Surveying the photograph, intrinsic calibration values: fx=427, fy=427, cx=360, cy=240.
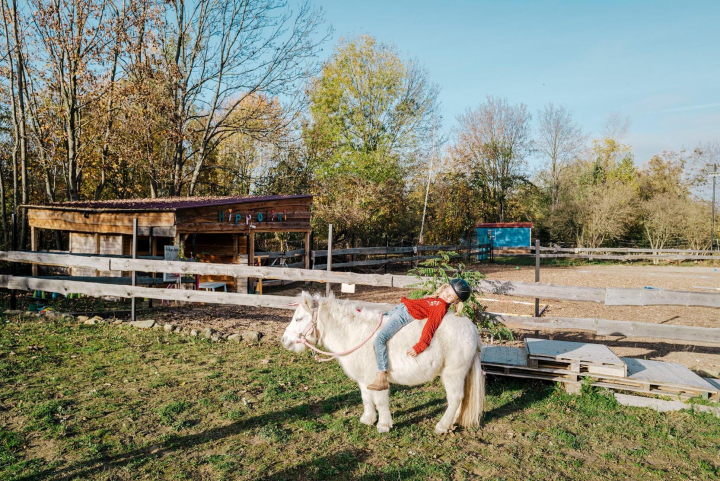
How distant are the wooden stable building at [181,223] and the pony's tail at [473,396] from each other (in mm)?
8736

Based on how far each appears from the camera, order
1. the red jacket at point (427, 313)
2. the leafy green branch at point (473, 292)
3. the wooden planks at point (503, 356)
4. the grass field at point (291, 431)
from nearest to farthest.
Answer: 1. the grass field at point (291, 431)
2. the red jacket at point (427, 313)
3. the wooden planks at point (503, 356)
4. the leafy green branch at point (473, 292)

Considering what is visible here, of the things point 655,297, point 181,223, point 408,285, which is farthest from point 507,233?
point 408,285

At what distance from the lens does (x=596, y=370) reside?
209 inches

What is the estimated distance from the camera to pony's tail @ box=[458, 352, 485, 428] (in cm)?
453

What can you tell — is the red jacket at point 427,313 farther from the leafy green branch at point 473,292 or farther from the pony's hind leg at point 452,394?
the leafy green branch at point 473,292

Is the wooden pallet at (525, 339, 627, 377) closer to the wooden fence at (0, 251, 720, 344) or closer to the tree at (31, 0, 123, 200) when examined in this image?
the wooden fence at (0, 251, 720, 344)

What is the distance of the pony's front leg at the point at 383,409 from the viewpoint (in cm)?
448

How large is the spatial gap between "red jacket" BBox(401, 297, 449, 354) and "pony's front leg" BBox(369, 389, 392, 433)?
622mm

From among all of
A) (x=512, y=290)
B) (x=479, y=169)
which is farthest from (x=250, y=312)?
(x=479, y=169)

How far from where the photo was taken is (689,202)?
32531 mm

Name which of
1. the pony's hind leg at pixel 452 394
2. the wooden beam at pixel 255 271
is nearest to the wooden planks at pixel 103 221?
the wooden beam at pixel 255 271

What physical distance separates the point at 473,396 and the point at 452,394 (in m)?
0.24

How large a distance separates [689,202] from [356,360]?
124 ft

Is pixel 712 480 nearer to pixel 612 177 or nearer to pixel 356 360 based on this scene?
pixel 356 360
